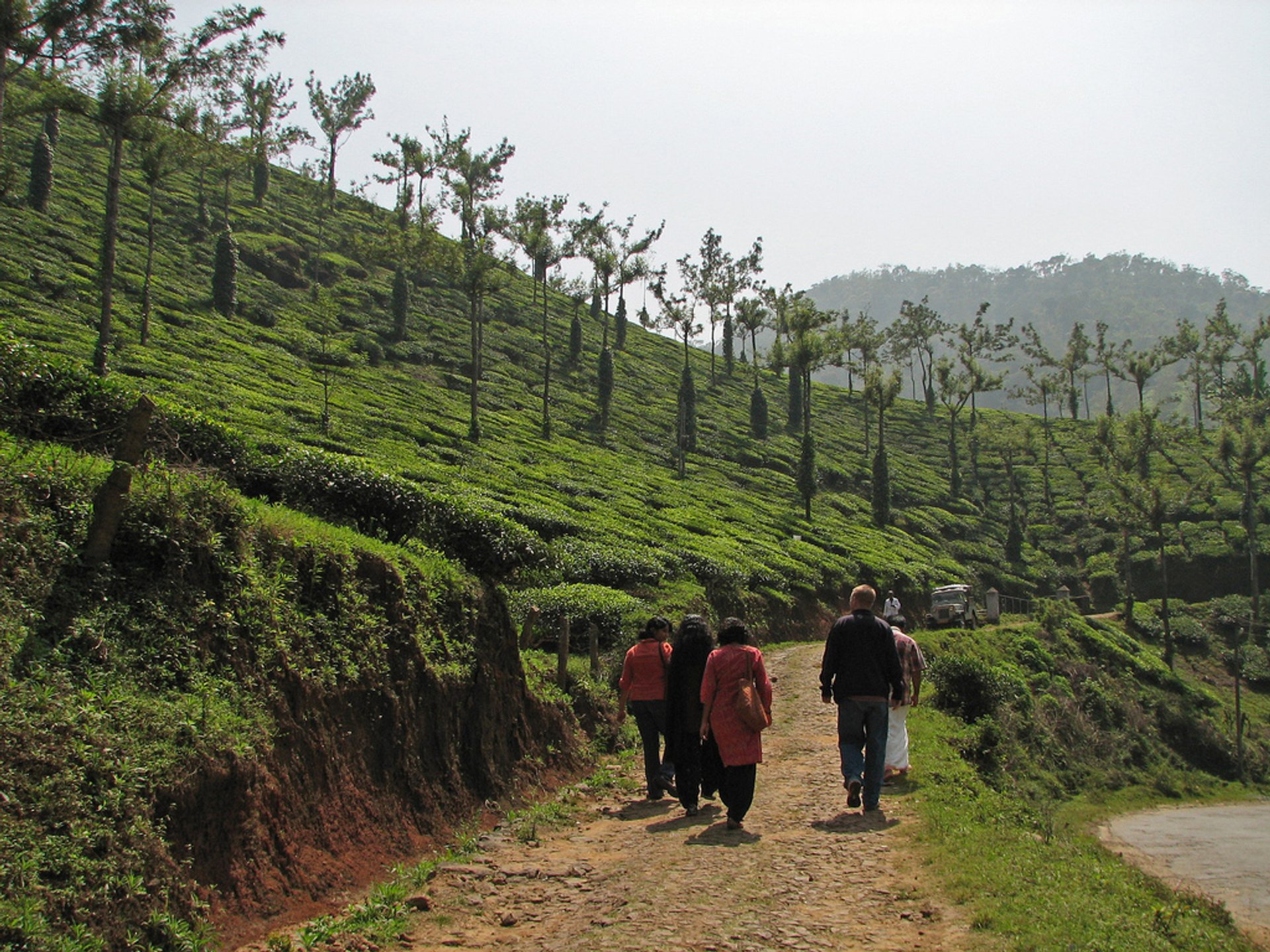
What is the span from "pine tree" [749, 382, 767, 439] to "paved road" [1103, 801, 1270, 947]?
148 feet

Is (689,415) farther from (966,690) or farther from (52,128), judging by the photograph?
(52,128)

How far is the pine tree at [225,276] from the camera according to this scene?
170 feet

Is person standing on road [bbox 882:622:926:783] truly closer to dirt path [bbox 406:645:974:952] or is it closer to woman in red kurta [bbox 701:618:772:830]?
dirt path [bbox 406:645:974:952]

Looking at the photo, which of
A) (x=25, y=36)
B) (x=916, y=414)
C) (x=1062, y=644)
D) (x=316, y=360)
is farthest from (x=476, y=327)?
(x=916, y=414)

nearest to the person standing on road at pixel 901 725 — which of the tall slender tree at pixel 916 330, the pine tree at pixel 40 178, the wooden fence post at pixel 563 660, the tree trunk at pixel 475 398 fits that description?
the wooden fence post at pixel 563 660

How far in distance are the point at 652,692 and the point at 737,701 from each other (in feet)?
6.76

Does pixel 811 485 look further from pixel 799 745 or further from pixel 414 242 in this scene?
pixel 799 745

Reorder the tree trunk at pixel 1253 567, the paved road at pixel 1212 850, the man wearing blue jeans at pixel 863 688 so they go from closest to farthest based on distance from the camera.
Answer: the man wearing blue jeans at pixel 863 688, the paved road at pixel 1212 850, the tree trunk at pixel 1253 567

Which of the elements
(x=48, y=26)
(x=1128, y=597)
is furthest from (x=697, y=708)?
(x=1128, y=597)

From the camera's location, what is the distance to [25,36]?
25.2 metres

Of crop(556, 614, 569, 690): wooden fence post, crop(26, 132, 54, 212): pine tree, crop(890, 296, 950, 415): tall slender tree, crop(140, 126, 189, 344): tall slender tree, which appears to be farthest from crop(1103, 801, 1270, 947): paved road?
crop(890, 296, 950, 415): tall slender tree

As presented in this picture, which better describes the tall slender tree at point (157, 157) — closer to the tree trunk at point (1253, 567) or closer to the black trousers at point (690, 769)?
the black trousers at point (690, 769)

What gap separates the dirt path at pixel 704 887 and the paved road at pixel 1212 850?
9964mm

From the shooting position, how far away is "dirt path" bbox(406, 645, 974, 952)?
595 cm
